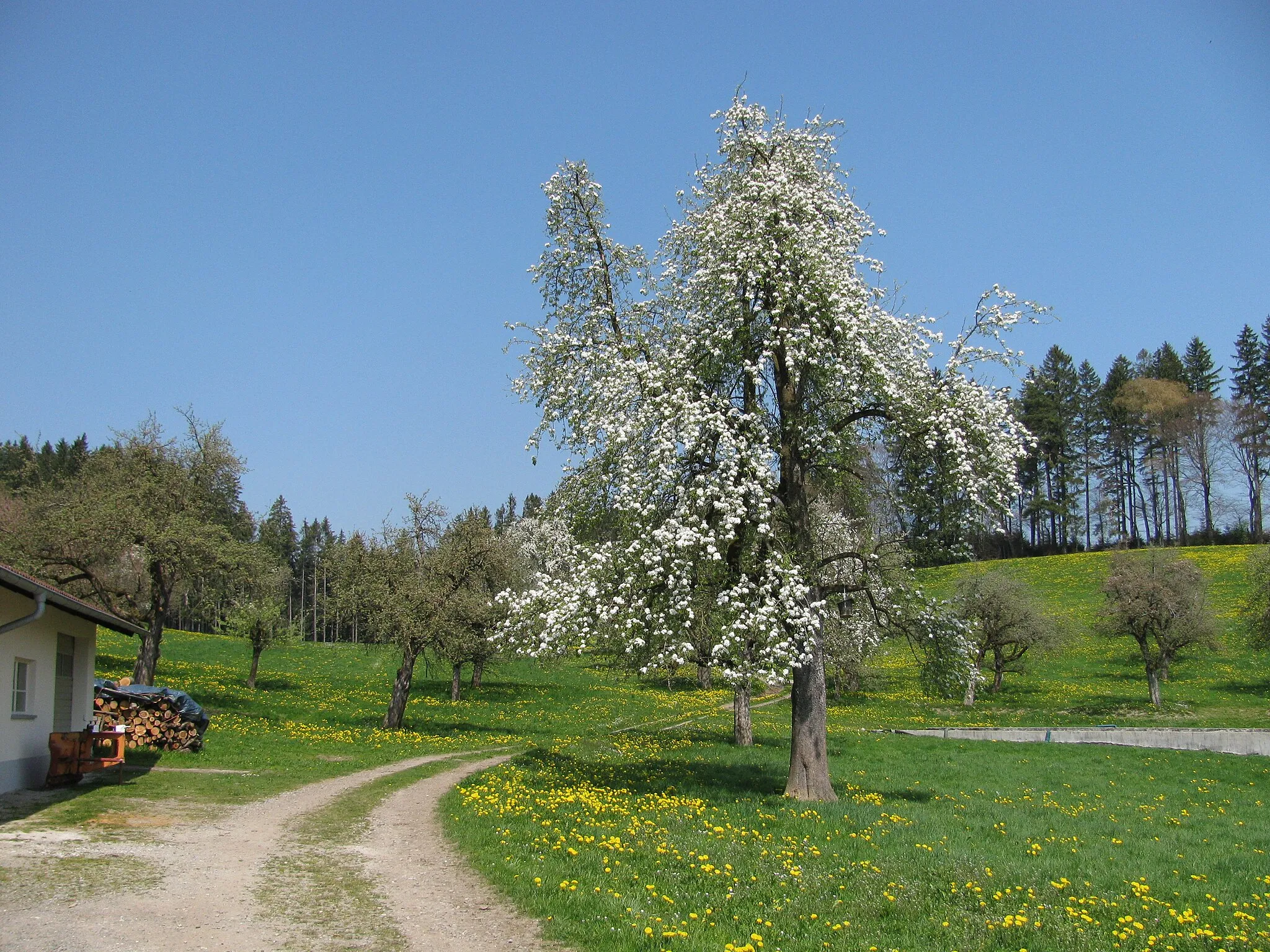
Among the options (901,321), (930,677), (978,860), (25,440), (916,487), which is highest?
(25,440)

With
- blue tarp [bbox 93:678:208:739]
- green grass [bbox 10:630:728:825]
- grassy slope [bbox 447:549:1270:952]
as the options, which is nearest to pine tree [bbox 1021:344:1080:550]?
green grass [bbox 10:630:728:825]

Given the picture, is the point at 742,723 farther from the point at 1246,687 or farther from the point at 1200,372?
the point at 1200,372

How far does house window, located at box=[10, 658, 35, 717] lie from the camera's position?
51.0 ft

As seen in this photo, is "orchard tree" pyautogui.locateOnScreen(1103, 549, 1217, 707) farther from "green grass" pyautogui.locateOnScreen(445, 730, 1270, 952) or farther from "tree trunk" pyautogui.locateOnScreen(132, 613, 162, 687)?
"tree trunk" pyautogui.locateOnScreen(132, 613, 162, 687)

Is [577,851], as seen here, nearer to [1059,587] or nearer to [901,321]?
[901,321]

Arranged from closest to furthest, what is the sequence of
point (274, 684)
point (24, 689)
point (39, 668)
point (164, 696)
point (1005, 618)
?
point (24, 689) → point (39, 668) → point (164, 696) → point (274, 684) → point (1005, 618)

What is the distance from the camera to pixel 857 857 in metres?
12.0

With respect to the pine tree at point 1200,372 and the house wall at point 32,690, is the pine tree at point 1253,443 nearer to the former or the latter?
the pine tree at point 1200,372

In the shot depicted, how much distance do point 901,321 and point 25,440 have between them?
471ft

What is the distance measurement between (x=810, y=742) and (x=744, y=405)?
265 inches

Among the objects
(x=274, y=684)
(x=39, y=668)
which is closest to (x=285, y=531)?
(x=274, y=684)

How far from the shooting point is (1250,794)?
22.9 m

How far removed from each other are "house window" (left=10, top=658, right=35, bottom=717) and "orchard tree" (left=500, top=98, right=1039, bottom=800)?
29.6 feet

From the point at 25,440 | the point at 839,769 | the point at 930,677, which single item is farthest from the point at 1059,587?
the point at 25,440
